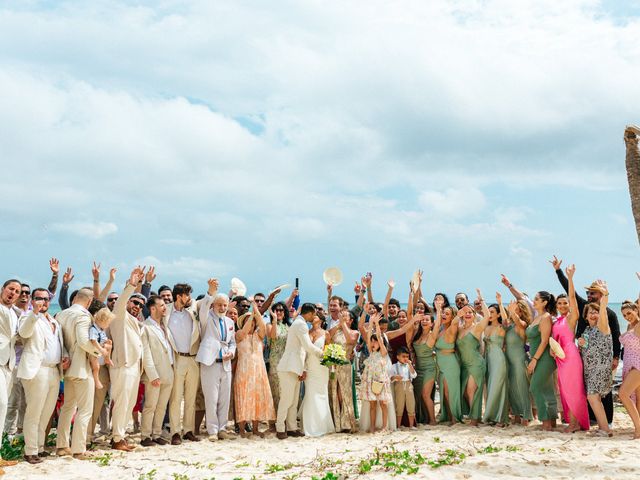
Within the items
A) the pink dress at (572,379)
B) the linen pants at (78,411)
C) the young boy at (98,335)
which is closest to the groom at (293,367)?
the young boy at (98,335)

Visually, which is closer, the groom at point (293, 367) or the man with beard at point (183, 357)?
the man with beard at point (183, 357)

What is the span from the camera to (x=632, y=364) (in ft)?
31.4

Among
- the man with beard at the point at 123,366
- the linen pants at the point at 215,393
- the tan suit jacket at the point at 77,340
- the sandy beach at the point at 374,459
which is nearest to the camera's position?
the sandy beach at the point at 374,459

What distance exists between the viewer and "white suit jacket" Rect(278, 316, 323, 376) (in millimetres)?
10398

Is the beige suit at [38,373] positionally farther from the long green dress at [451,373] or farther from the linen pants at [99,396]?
the long green dress at [451,373]

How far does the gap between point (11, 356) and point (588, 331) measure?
27.7 feet

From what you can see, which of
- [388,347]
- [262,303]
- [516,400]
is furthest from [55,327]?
[516,400]

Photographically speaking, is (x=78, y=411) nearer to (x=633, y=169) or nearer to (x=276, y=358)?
(x=276, y=358)

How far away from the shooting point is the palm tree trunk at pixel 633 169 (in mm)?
14516

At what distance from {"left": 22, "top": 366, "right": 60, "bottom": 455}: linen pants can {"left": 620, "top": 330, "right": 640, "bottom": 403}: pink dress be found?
27.1ft

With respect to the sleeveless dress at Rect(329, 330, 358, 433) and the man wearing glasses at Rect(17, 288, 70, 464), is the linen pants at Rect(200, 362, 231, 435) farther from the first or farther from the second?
the man wearing glasses at Rect(17, 288, 70, 464)

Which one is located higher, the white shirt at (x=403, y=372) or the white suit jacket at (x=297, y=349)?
the white suit jacket at (x=297, y=349)

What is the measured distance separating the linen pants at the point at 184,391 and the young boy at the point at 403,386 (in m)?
3.37

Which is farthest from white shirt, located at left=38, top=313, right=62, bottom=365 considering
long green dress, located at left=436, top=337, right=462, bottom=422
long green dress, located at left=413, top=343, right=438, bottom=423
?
long green dress, located at left=436, top=337, right=462, bottom=422
